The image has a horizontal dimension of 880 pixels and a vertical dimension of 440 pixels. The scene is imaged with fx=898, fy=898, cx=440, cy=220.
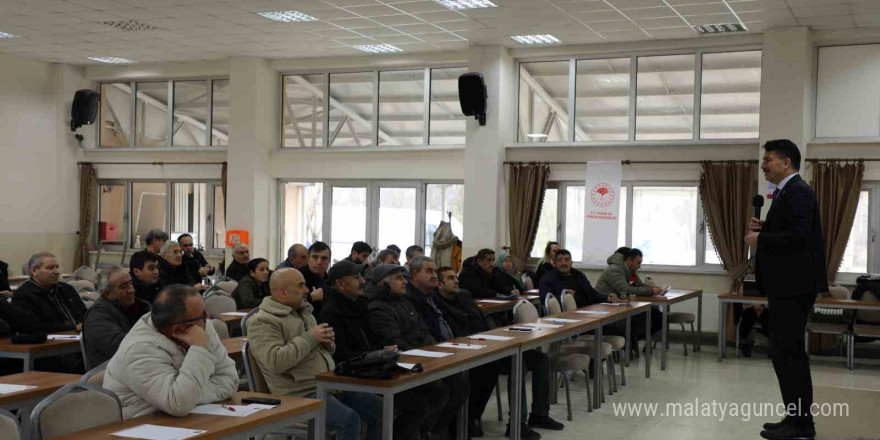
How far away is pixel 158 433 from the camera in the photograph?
127 inches

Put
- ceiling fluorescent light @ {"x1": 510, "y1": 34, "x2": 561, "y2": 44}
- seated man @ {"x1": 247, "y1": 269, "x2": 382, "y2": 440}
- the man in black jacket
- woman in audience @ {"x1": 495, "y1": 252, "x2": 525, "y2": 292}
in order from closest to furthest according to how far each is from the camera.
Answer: seated man @ {"x1": 247, "y1": 269, "x2": 382, "y2": 440}, the man in black jacket, woman in audience @ {"x1": 495, "y1": 252, "x2": 525, "y2": 292}, ceiling fluorescent light @ {"x1": 510, "y1": 34, "x2": 561, "y2": 44}

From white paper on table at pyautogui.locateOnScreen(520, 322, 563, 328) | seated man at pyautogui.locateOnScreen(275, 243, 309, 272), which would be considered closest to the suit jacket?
white paper on table at pyautogui.locateOnScreen(520, 322, 563, 328)

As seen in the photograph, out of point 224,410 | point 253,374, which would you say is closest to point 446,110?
point 253,374

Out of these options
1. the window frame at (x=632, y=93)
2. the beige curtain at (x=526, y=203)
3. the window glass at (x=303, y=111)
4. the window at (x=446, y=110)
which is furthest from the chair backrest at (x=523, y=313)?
the window glass at (x=303, y=111)

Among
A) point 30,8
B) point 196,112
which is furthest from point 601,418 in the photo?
point 196,112

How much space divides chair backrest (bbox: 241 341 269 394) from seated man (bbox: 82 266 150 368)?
927mm

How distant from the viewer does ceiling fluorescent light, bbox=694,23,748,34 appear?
11.3m

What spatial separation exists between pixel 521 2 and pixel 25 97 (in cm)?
945

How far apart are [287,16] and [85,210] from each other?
7022mm

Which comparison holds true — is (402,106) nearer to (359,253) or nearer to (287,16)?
(287,16)

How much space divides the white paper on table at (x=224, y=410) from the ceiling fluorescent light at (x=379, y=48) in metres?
10.1

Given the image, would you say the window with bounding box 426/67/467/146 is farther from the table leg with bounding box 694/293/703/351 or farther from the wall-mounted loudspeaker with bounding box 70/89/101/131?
the wall-mounted loudspeaker with bounding box 70/89/101/131

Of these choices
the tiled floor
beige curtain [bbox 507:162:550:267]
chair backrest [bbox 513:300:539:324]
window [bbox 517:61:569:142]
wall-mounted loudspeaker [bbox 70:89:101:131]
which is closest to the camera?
the tiled floor

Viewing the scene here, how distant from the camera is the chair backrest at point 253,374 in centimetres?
471
